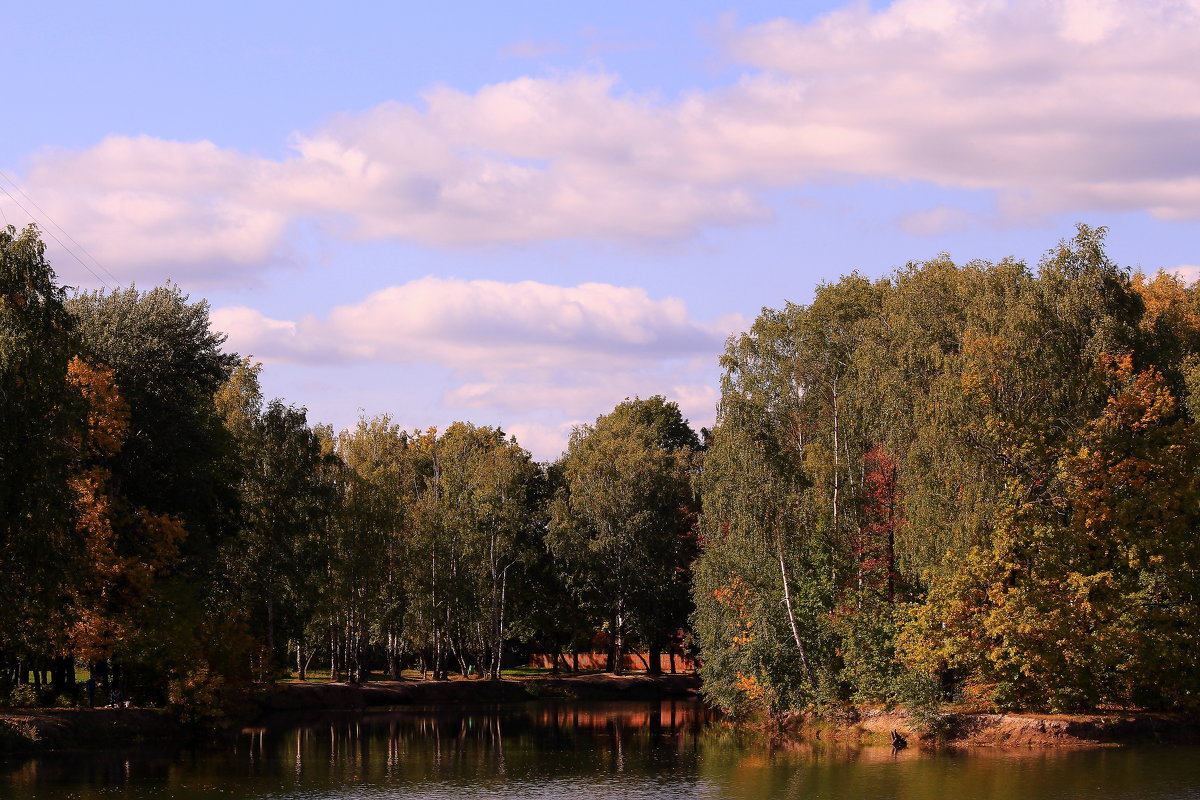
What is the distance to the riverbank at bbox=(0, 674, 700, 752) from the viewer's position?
44.8 m

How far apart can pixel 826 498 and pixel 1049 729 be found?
1315cm

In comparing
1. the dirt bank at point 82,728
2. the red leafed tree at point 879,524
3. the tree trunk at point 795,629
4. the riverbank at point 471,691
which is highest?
the red leafed tree at point 879,524

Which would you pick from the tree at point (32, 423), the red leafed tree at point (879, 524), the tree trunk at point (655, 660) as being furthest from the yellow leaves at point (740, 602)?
the tree trunk at point (655, 660)


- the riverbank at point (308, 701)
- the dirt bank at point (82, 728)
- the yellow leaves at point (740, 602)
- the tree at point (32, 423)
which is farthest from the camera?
the yellow leaves at point (740, 602)

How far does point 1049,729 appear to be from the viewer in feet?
143

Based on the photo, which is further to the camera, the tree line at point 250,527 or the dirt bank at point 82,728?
the dirt bank at point 82,728

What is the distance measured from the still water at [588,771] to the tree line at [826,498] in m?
3.97

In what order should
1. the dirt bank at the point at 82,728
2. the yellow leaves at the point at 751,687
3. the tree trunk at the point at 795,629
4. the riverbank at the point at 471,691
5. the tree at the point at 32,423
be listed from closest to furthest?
the tree at the point at 32,423 < the dirt bank at the point at 82,728 < the tree trunk at the point at 795,629 < the yellow leaves at the point at 751,687 < the riverbank at the point at 471,691

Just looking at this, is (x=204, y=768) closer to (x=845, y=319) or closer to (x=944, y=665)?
(x=944, y=665)

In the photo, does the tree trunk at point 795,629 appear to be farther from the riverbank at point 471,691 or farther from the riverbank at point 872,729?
the riverbank at point 471,691

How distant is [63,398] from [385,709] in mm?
41241

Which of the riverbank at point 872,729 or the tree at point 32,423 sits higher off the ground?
the tree at point 32,423

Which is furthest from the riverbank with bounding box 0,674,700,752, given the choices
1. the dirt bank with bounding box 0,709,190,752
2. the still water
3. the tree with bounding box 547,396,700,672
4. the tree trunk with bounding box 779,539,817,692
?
the tree trunk with bounding box 779,539,817,692

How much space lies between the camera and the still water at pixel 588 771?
116 ft
